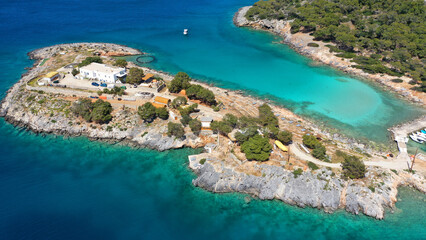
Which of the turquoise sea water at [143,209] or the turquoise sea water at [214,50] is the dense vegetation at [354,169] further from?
the turquoise sea water at [214,50]

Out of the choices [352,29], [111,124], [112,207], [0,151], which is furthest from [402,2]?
[0,151]

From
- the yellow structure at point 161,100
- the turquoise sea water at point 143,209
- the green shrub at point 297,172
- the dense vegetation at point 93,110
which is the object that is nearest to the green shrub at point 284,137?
the green shrub at point 297,172

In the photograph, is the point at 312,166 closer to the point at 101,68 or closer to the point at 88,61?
the point at 101,68

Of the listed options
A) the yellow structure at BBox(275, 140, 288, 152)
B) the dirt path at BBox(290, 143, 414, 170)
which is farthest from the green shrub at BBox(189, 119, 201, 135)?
the dirt path at BBox(290, 143, 414, 170)

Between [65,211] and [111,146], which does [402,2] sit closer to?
[111,146]

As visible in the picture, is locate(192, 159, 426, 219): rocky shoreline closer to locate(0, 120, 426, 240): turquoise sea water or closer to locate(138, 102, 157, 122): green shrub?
locate(0, 120, 426, 240): turquoise sea water
